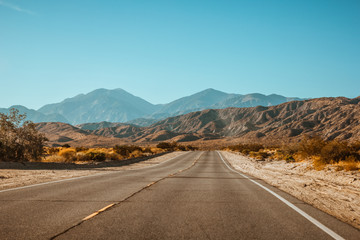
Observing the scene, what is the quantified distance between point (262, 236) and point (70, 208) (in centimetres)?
429

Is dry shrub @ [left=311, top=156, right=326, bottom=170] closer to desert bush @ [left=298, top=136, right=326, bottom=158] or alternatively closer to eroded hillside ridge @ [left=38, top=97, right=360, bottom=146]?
desert bush @ [left=298, top=136, right=326, bottom=158]

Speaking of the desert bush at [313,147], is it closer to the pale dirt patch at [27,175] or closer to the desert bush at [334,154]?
the desert bush at [334,154]

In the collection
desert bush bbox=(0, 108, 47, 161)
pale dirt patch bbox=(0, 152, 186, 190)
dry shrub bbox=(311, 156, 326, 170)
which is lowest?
dry shrub bbox=(311, 156, 326, 170)

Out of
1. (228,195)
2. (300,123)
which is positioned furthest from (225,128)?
(228,195)

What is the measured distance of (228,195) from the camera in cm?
945

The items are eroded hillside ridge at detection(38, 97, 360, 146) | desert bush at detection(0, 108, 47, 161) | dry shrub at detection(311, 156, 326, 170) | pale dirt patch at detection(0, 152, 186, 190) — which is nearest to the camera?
pale dirt patch at detection(0, 152, 186, 190)

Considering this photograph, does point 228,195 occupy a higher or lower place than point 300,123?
lower

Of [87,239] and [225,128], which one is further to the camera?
[225,128]

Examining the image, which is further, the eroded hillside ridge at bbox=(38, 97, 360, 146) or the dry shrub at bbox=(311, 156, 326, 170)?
the eroded hillside ridge at bbox=(38, 97, 360, 146)

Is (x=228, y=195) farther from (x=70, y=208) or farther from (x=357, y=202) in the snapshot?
(x=70, y=208)

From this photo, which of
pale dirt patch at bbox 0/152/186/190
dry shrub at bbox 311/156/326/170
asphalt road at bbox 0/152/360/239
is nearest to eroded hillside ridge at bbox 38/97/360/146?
dry shrub at bbox 311/156/326/170

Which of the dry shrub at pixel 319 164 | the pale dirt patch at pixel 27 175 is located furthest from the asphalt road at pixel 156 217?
the dry shrub at pixel 319 164

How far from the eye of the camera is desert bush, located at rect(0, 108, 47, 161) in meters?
24.3

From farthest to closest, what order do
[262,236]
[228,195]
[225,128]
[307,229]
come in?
[225,128], [228,195], [307,229], [262,236]
